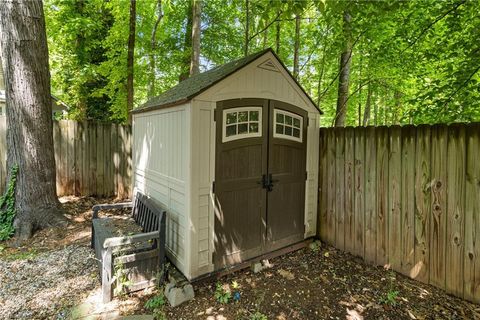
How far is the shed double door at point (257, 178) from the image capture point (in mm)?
3430

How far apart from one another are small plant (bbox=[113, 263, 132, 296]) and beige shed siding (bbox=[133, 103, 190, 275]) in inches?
25.4

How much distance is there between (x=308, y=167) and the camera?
4426mm

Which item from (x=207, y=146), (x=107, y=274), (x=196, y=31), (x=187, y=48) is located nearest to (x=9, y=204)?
(x=107, y=274)

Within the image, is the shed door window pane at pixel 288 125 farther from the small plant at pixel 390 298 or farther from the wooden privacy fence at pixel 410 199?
the small plant at pixel 390 298

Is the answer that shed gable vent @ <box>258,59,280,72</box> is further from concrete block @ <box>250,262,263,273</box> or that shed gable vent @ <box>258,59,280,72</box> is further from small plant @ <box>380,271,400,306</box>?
small plant @ <box>380,271,400,306</box>

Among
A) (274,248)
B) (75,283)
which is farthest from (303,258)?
(75,283)

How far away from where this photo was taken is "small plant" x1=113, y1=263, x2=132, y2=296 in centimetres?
295

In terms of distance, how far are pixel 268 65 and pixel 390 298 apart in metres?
3.29

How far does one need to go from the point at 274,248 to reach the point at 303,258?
49 centimetres

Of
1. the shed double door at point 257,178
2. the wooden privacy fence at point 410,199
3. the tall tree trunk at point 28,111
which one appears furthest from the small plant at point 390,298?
the tall tree trunk at point 28,111

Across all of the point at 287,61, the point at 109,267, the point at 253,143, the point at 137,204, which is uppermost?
the point at 287,61

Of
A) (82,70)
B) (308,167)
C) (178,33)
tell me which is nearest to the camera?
(308,167)

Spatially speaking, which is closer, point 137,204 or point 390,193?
point 390,193

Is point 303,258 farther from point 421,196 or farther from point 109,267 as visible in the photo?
point 109,267
